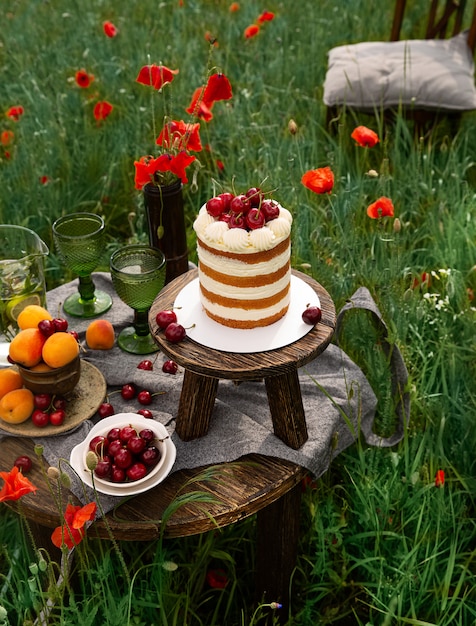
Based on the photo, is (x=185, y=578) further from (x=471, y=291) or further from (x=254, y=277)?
(x=471, y=291)

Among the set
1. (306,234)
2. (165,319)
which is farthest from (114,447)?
(306,234)

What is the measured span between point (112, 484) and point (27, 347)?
36 cm

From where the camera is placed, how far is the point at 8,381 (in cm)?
165

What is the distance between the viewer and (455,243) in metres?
2.65

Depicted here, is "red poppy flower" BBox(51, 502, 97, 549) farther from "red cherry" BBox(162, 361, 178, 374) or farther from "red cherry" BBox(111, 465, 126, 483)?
"red cherry" BBox(162, 361, 178, 374)

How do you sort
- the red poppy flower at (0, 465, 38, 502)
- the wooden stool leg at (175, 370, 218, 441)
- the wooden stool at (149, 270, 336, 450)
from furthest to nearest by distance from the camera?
the wooden stool leg at (175, 370, 218, 441)
the wooden stool at (149, 270, 336, 450)
the red poppy flower at (0, 465, 38, 502)

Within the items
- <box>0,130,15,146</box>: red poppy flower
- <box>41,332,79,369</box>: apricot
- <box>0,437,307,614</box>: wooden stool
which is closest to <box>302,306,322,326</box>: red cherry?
<box>0,437,307,614</box>: wooden stool

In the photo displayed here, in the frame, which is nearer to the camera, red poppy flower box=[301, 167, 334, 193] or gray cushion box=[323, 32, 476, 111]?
red poppy flower box=[301, 167, 334, 193]

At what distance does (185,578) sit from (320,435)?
662 millimetres

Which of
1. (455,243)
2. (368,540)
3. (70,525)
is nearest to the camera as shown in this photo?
(70,525)

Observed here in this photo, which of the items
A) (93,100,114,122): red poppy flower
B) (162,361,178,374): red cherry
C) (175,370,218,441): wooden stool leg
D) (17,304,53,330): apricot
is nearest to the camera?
(175,370,218,441): wooden stool leg

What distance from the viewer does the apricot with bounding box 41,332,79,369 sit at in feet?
5.11

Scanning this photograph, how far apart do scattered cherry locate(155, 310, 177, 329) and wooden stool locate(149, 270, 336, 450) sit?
0.02 metres

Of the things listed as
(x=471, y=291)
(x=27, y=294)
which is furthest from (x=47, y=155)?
(x=471, y=291)
